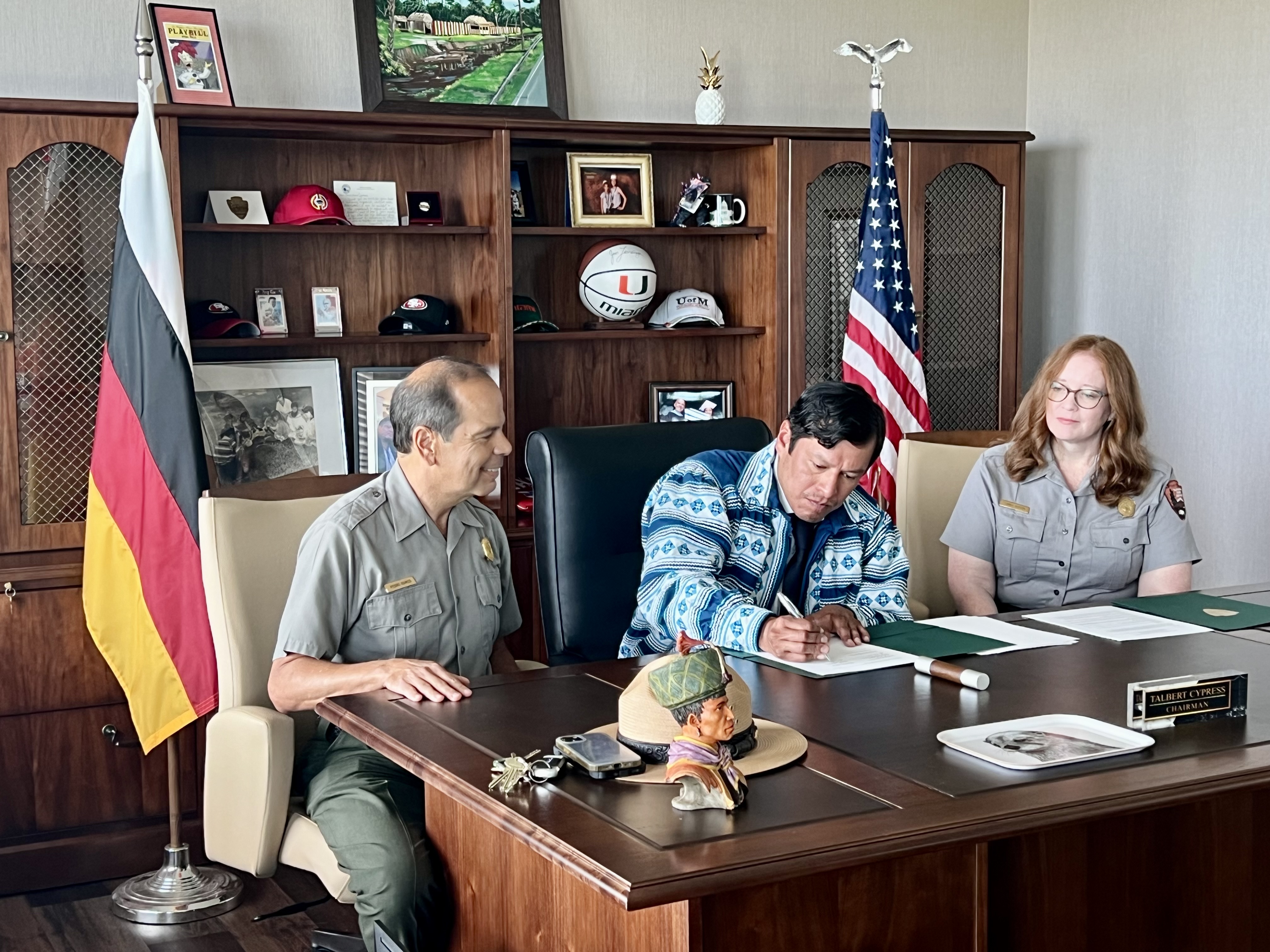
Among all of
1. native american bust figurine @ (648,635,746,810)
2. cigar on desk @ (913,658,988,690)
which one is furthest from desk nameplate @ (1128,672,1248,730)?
native american bust figurine @ (648,635,746,810)

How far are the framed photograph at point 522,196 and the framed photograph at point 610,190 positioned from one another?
0.39ft

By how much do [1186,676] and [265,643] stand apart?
150 centimetres

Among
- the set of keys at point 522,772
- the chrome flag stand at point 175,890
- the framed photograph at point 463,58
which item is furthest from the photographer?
the framed photograph at point 463,58

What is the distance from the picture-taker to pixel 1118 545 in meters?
2.96

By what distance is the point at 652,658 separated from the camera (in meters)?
2.25

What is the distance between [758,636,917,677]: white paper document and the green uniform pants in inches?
23.6

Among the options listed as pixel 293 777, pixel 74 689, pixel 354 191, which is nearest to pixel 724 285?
pixel 354 191

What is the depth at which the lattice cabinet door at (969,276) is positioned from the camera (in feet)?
14.5

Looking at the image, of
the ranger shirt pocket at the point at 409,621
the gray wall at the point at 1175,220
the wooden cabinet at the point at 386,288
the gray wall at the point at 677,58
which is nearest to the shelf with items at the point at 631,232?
the wooden cabinet at the point at 386,288

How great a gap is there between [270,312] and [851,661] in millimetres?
2259

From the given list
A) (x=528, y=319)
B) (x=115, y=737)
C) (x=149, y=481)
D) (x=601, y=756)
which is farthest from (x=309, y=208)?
(x=601, y=756)

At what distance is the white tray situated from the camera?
1.69 m

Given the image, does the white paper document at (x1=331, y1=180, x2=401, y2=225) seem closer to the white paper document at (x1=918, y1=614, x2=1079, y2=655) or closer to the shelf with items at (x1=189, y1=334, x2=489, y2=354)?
the shelf with items at (x1=189, y1=334, x2=489, y2=354)

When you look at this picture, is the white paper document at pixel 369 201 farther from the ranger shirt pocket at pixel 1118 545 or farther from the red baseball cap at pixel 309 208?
the ranger shirt pocket at pixel 1118 545
